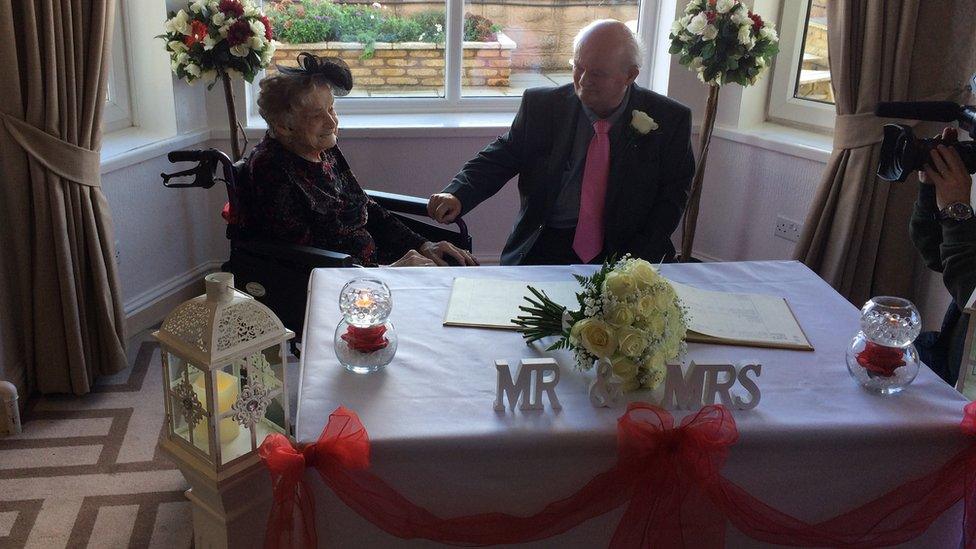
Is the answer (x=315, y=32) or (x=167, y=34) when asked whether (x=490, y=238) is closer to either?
(x=315, y=32)

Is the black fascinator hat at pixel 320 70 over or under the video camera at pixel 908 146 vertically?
over

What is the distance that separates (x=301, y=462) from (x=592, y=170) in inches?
65.7

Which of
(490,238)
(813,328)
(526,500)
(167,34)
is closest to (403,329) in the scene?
(526,500)

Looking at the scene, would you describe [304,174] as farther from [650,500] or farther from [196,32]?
[650,500]

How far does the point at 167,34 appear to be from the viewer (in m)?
3.06

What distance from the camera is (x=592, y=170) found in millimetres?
2727

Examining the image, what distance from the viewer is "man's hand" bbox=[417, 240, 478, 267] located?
2645 mm

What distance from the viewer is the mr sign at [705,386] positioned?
4.74 ft

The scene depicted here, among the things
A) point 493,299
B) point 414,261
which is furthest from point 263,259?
point 493,299

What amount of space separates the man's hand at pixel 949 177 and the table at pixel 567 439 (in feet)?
1.82

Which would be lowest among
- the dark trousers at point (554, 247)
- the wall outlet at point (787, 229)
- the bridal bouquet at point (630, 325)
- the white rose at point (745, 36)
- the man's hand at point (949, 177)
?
the wall outlet at point (787, 229)

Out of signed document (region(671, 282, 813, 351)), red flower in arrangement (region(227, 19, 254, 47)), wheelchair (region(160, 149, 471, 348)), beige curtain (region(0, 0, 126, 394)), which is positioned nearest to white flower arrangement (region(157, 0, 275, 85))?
red flower in arrangement (region(227, 19, 254, 47))

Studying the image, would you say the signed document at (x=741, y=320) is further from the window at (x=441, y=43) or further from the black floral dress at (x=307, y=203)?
the window at (x=441, y=43)

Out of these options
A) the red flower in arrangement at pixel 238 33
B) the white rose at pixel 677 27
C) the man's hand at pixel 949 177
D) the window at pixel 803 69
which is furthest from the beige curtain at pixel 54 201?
the window at pixel 803 69
